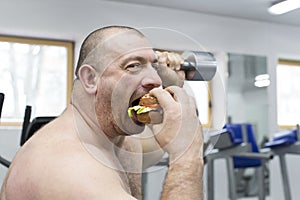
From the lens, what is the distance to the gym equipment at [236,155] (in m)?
4.14

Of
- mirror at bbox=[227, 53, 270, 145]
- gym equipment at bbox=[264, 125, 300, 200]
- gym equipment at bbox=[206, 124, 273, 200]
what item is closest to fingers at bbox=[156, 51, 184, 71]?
gym equipment at bbox=[206, 124, 273, 200]

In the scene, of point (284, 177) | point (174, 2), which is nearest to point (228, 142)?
point (284, 177)

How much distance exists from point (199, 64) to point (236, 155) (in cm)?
351

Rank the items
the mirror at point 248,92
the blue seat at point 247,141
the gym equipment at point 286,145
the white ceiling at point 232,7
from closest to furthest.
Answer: the gym equipment at point 286,145
the blue seat at point 247,141
the white ceiling at point 232,7
the mirror at point 248,92

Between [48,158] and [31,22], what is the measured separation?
4.12 meters

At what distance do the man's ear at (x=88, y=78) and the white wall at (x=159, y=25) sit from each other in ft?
10.9

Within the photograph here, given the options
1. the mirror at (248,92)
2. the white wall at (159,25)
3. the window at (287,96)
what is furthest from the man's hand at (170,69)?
the window at (287,96)

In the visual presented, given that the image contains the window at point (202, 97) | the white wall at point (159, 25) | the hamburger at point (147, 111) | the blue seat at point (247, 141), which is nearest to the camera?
the hamburger at point (147, 111)

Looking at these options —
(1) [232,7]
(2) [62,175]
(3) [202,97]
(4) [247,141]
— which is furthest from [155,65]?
(1) [232,7]

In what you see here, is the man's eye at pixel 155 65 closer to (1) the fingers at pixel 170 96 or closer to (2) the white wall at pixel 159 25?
(1) the fingers at pixel 170 96

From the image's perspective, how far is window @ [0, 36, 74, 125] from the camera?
460 cm

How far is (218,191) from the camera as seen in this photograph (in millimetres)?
5520

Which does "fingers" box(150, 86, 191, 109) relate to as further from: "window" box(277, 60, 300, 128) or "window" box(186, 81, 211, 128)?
"window" box(277, 60, 300, 128)

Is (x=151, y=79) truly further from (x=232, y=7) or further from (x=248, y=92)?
(x=248, y=92)
